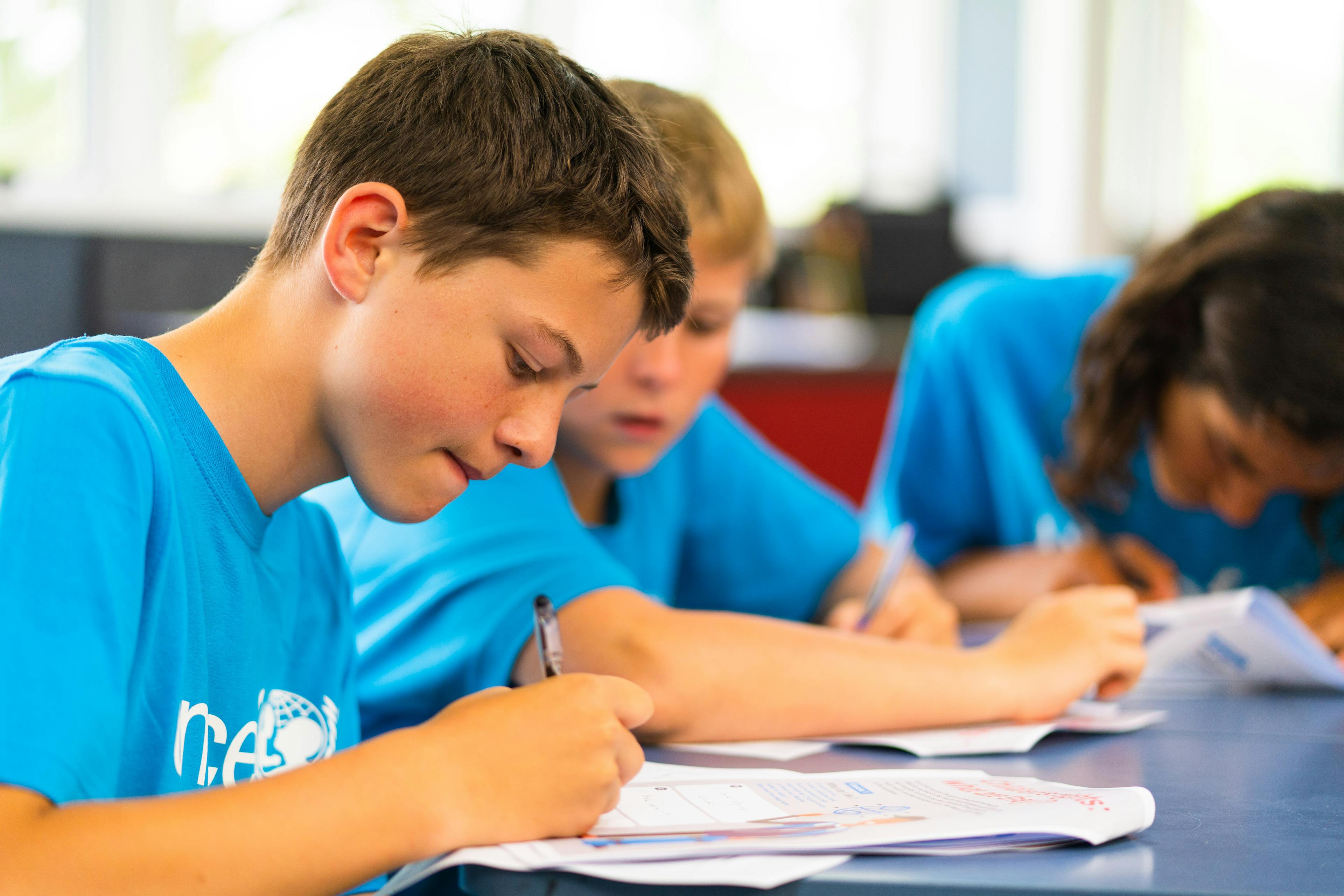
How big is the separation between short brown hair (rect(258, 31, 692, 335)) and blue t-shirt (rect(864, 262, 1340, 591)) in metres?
1.04

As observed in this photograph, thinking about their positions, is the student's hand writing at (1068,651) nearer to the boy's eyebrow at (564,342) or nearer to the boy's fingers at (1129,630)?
the boy's fingers at (1129,630)

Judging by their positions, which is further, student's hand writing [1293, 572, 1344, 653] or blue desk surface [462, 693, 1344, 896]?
student's hand writing [1293, 572, 1344, 653]

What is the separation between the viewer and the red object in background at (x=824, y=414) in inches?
108

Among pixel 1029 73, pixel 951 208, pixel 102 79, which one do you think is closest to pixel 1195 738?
pixel 951 208

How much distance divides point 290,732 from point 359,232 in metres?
0.31

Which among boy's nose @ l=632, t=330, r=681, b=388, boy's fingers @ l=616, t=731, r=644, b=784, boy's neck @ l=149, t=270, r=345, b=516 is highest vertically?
boy's neck @ l=149, t=270, r=345, b=516

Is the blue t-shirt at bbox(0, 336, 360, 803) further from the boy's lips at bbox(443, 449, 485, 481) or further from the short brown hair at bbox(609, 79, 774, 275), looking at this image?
the short brown hair at bbox(609, 79, 774, 275)

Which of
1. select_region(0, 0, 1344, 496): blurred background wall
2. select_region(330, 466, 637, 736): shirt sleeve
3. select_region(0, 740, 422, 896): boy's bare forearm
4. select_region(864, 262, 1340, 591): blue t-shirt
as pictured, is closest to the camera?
select_region(0, 740, 422, 896): boy's bare forearm

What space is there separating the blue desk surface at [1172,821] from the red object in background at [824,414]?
5.76 ft

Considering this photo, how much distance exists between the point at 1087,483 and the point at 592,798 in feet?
Result: 3.64

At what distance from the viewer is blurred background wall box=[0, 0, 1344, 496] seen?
333 centimetres

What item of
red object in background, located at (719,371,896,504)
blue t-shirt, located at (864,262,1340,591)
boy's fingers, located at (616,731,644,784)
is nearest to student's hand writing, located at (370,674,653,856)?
boy's fingers, located at (616,731,644,784)

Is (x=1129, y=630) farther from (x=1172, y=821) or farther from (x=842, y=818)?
(x=842, y=818)

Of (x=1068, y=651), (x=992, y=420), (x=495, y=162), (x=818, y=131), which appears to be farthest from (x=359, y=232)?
(x=818, y=131)
